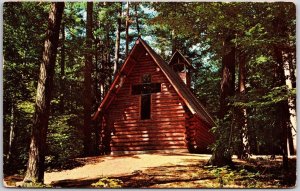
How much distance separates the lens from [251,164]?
24.1 feet

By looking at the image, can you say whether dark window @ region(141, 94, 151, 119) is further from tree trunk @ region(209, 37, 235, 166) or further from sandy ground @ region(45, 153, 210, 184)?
tree trunk @ region(209, 37, 235, 166)

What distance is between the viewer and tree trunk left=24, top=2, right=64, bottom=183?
22.5ft

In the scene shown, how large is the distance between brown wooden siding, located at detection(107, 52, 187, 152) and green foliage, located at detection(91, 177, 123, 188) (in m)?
1.26

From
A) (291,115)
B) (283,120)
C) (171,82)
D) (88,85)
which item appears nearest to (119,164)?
(88,85)

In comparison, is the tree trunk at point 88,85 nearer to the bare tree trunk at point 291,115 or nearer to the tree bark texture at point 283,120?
the tree bark texture at point 283,120

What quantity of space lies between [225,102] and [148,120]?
1.96m

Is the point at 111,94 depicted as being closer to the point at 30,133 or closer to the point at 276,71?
the point at 30,133

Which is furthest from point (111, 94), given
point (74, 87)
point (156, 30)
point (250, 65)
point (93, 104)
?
point (250, 65)

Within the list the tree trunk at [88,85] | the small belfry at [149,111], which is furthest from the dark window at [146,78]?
the tree trunk at [88,85]

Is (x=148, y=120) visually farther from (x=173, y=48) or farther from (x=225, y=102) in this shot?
(x=225, y=102)

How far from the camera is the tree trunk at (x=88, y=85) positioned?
811 centimetres

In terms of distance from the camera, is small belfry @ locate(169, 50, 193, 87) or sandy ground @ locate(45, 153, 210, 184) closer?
sandy ground @ locate(45, 153, 210, 184)

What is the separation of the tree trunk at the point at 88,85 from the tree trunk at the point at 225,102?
2.77m

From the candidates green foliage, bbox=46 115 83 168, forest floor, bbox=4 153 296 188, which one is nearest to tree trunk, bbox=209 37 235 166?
forest floor, bbox=4 153 296 188
